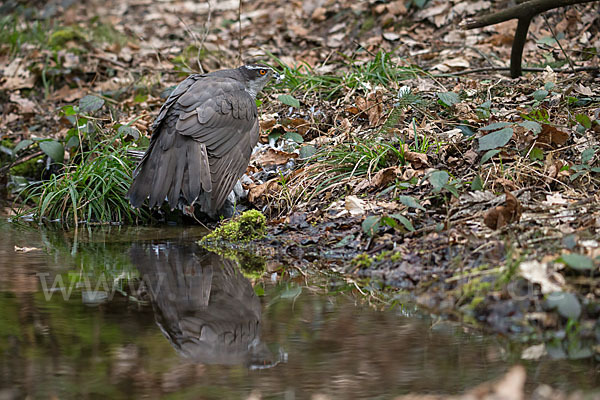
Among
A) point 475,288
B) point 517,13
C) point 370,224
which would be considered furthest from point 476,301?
point 517,13

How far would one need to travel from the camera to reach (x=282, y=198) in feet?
16.5

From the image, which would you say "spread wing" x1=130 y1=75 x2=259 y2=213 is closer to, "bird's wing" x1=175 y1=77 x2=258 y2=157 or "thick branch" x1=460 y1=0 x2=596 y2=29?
"bird's wing" x1=175 y1=77 x2=258 y2=157

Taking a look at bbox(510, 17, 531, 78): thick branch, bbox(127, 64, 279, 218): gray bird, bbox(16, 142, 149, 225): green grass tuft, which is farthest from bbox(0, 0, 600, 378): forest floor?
bbox(127, 64, 279, 218): gray bird

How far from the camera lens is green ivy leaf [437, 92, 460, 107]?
5184mm

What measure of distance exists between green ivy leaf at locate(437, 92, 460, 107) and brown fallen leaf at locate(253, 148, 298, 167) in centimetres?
130

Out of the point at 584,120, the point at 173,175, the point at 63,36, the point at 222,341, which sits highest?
the point at 63,36

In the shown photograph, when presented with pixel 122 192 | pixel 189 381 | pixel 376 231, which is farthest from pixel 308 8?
pixel 189 381

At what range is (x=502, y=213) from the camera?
142 inches

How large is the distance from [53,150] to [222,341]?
12.9ft

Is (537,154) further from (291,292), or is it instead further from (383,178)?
(291,292)

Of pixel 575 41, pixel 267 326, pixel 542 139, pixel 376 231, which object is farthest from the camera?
pixel 575 41

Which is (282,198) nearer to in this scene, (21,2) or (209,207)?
(209,207)

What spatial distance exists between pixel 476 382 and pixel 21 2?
12.1m

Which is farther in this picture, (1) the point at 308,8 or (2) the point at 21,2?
(2) the point at 21,2
